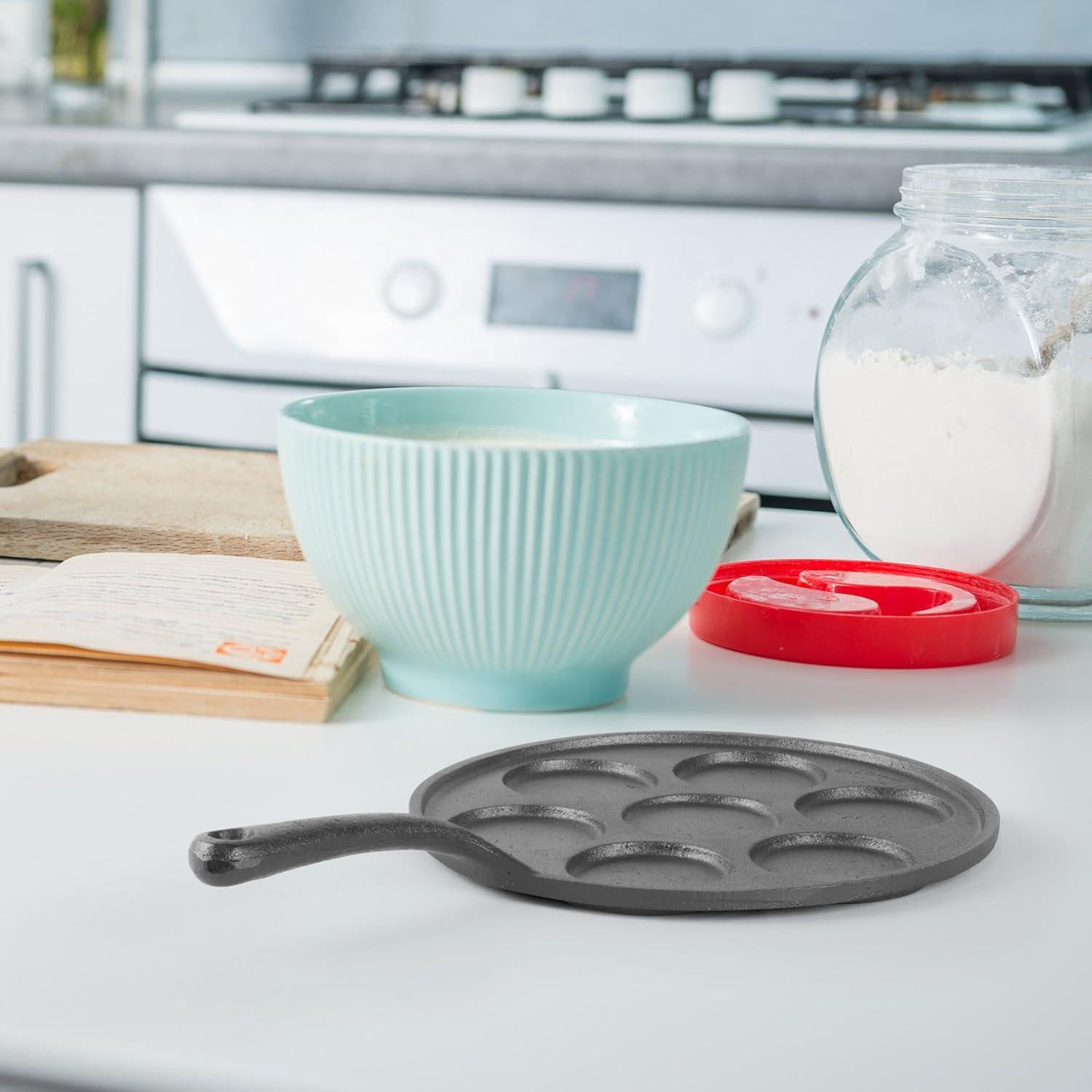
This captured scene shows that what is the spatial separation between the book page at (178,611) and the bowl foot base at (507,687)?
4cm

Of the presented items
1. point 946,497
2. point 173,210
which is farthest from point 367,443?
point 173,210

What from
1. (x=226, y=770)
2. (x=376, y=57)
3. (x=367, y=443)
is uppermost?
(x=376, y=57)

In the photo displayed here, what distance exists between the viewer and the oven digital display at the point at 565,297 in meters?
1.65

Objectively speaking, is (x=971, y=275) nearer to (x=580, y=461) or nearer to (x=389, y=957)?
(x=580, y=461)

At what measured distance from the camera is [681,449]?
0.53 meters

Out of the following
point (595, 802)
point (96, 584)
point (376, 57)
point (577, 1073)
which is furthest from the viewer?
point (376, 57)

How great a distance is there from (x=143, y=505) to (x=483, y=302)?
948 millimetres

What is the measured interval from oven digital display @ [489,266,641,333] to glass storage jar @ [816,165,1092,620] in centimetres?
88

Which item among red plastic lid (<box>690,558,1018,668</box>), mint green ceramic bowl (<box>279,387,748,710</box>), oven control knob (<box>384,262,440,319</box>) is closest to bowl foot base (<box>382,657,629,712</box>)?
mint green ceramic bowl (<box>279,387,748,710</box>)

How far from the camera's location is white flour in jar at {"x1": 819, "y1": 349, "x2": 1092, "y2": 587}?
0.73 meters

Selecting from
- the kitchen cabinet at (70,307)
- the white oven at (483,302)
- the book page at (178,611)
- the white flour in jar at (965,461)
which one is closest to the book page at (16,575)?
the book page at (178,611)

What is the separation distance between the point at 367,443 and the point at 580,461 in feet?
0.24

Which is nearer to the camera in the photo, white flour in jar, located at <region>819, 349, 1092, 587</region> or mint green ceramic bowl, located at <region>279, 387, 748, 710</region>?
mint green ceramic bowl, located at <region>279, 387, 748, 710</region>

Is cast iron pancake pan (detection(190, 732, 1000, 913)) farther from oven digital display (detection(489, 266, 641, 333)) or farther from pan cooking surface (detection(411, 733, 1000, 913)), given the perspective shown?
oven digital display (detection(489, 266, 641, 333))
